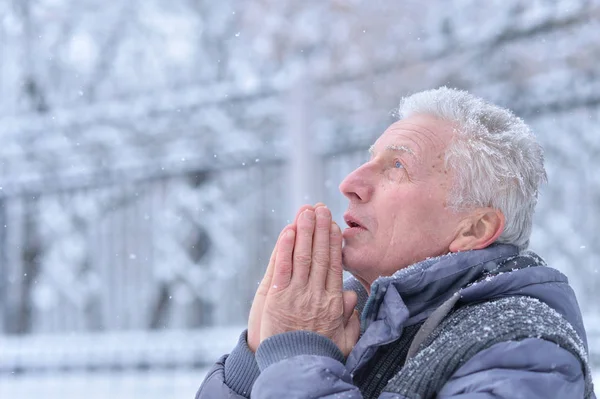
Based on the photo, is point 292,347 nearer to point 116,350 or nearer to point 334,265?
point 334,265

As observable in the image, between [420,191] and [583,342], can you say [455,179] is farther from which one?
[583,342]

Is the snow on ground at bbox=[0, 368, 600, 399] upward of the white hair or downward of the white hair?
downward

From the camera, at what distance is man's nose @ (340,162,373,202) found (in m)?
1.70

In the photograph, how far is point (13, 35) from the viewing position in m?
7.60

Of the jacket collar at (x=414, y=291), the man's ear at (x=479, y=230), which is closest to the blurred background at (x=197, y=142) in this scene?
the man's ear at (x=479, y=230)

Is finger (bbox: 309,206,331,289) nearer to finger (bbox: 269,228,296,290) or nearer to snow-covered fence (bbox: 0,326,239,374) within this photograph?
finger (bbox: 269,228,296,290)

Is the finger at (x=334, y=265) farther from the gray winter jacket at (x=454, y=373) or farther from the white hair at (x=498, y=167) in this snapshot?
the white hair at (x=498, y=167)

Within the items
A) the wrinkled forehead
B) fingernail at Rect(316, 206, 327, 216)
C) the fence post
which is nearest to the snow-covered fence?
the fence post

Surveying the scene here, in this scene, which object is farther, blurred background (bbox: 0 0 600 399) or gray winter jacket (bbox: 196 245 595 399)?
blurred background (bbox: 0 0 600 399)

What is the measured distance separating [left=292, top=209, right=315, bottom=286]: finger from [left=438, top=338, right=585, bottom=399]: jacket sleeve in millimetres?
338

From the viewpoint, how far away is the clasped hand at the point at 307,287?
1.54 meters

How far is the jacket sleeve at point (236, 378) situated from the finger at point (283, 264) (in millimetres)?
152

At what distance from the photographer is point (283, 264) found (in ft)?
5.12

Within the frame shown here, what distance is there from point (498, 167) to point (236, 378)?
669 millimetres
